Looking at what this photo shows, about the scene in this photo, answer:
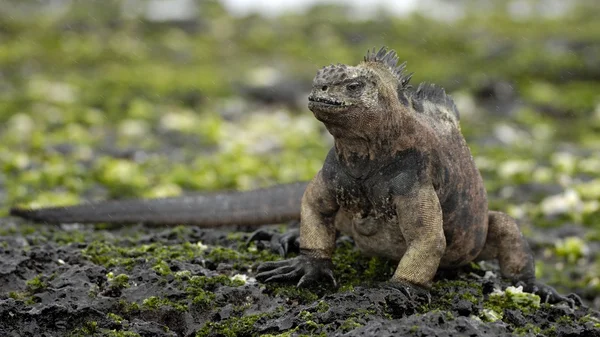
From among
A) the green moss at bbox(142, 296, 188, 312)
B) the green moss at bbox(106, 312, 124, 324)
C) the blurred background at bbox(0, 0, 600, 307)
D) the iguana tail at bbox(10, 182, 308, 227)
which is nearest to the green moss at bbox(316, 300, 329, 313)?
the green moss at bbox(142, 296, 188, 312)

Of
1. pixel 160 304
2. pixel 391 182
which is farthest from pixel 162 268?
pixel 391 182

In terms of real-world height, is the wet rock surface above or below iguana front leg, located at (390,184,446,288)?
below

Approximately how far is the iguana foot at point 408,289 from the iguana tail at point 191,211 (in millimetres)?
1627

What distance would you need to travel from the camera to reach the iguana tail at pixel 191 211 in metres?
5.16

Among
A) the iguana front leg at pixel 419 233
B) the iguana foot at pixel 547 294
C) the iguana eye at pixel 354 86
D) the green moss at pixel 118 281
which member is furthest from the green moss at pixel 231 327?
the iguana foot at pixel 547 294

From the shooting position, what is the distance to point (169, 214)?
17.0 feet

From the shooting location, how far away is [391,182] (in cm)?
358

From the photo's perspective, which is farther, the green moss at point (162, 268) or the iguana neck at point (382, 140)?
the green moss at point (162, 268)

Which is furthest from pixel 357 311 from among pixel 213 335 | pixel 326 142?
pixel 326 142

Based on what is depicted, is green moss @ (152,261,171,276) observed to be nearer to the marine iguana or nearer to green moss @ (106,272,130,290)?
green moss @ (106,272,130,290)

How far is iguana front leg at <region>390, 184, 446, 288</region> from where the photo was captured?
11.7ft

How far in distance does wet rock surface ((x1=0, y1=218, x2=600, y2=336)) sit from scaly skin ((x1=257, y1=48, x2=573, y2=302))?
0.51 feet

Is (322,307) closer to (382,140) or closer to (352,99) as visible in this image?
(382,140)

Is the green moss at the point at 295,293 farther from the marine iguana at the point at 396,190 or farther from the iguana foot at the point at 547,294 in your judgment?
the iguana foot at the point at 547,294
